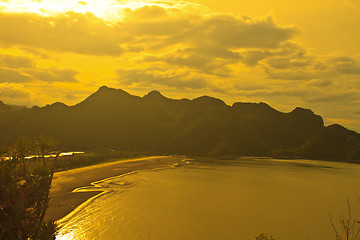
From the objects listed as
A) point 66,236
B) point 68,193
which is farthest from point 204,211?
point 68,193

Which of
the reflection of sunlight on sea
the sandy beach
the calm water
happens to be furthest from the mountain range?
the reflection of sunlight on sea

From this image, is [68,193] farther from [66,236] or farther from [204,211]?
[204,211]

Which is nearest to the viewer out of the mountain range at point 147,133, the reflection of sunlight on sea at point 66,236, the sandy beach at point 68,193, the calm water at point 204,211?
the reflection of sunlight on sea at point 66,236

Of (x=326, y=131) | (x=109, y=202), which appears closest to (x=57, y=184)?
(x=109, y=202)

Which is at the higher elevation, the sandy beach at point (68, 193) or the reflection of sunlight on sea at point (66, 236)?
the sandy beach at point (68, 193)

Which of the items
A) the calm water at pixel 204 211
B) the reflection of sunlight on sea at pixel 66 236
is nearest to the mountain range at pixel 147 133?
the calm water at pixel 204 211

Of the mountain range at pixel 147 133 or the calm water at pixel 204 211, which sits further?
the mountain range at pixel 147 133

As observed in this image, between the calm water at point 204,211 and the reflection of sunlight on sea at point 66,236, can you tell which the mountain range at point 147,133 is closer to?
the calm water at point 204,211

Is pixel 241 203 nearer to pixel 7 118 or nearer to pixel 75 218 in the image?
pixel 75 218

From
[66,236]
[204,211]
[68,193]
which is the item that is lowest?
[204,211]
